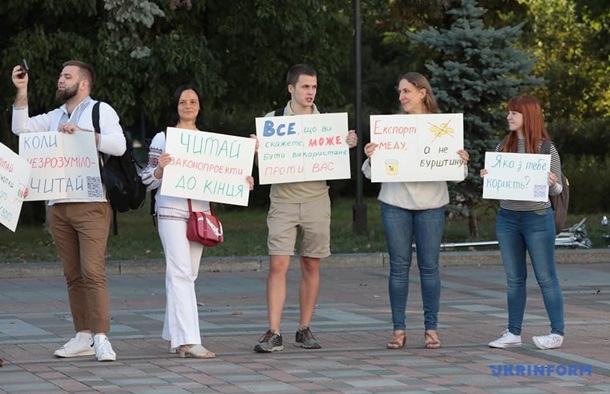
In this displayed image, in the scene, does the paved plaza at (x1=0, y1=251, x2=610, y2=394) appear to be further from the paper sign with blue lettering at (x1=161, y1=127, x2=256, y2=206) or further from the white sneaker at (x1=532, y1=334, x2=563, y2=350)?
the paper sign with blue lettering at (x1=161, y1=127, x2=256, y2=206)

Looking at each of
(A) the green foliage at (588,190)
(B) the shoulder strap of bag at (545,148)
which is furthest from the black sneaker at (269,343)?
(A) the green foliage at (588,190)

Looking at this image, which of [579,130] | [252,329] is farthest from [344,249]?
[579,130]

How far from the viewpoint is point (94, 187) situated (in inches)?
390

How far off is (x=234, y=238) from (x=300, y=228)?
1106cm

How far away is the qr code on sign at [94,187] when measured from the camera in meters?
9.89

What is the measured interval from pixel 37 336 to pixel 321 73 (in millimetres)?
12788

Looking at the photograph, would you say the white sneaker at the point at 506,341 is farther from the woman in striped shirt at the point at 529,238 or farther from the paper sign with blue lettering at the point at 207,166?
the paper sign with blue lettering at the point at 207,166

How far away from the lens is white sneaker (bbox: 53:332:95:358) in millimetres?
10023

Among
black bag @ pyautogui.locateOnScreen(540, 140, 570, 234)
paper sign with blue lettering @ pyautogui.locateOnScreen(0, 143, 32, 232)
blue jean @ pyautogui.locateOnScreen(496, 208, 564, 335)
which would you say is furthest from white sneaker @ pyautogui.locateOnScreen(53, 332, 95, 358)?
black bag @ pyautogui.locateOnScreen(540, 140, 570, 234)

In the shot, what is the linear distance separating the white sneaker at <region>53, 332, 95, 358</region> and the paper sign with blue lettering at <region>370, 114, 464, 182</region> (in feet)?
7.67

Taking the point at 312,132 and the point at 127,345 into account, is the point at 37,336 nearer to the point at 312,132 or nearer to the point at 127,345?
the point at 127,345

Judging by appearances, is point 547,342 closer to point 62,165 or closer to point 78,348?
point 78,348

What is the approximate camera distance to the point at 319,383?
8.90 meters

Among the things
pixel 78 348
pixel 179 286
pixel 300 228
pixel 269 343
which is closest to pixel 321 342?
pixel 269 343
